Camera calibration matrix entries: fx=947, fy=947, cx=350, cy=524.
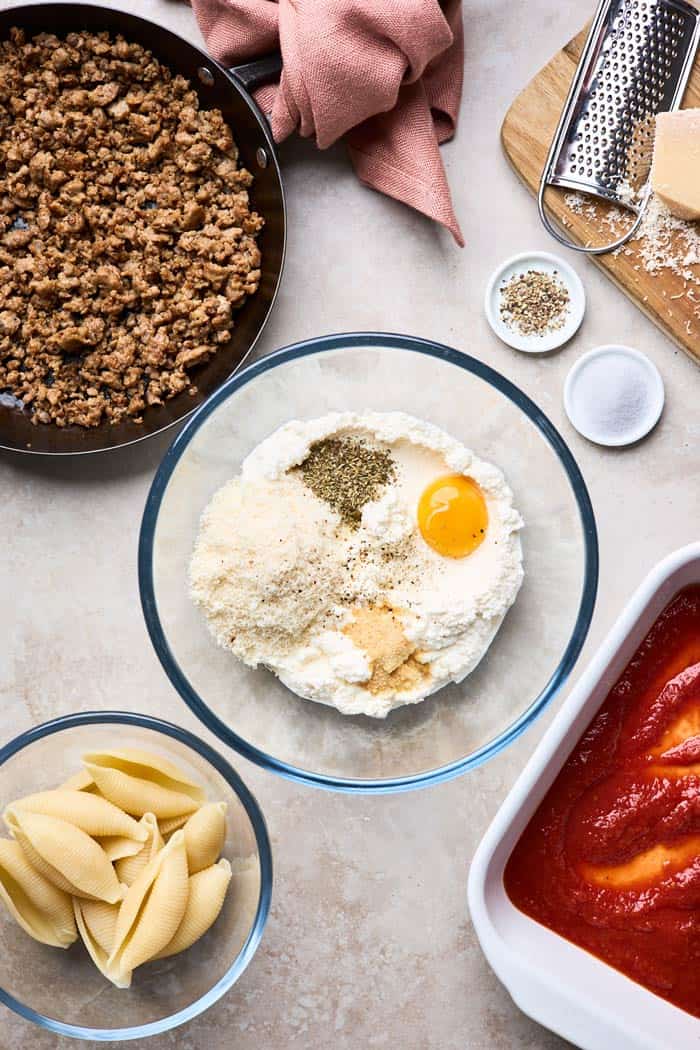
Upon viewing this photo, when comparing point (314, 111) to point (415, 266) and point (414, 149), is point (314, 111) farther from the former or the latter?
point (415, 266)

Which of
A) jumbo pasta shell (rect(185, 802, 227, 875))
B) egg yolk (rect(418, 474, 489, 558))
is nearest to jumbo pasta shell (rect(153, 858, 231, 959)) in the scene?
jumbo pasta shell (rect(185, 802, 227, 875))

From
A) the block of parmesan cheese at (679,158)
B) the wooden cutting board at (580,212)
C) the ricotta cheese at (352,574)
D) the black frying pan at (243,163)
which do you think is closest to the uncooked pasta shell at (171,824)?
the ricotta cheese at (352,574)

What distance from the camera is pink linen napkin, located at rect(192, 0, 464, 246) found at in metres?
2.04

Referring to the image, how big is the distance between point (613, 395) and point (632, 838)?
3.23 feet

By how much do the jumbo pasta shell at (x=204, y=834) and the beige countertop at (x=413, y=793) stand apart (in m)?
0.22

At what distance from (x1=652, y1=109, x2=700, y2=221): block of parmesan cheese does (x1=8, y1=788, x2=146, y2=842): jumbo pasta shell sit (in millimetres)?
1747

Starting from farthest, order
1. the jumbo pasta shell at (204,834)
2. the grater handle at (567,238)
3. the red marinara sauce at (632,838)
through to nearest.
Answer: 1. the grater handle at (567,238)
2. the red marinara sauce at (632,838)
3. the jumbo pasta shell at (204,834)

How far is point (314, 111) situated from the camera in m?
2.05

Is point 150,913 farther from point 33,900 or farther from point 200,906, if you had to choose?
point 33,900

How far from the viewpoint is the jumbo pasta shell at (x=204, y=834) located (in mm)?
1923

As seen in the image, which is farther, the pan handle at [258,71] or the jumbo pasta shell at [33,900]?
the pan handle at [258,71]

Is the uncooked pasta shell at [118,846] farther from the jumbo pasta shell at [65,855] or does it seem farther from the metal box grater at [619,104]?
the metal box grater at [619,104]

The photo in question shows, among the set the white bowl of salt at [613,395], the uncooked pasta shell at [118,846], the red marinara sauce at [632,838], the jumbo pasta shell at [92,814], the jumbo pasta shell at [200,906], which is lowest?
the jumbo pasta shell at [200,906]

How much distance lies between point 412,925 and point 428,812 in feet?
0.89
